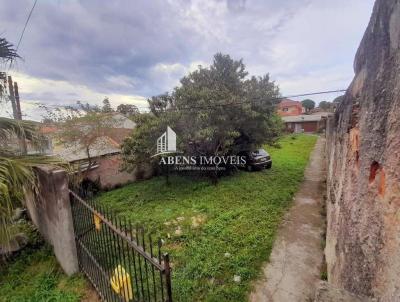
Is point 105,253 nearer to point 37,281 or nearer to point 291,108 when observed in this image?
point 37,281

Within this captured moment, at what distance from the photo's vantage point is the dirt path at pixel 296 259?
3.54 meters

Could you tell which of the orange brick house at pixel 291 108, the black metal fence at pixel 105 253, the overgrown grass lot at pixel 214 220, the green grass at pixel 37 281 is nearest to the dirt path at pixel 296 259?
the overgrown grass lot at pixel 214 220

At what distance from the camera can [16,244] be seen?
4.75 meters

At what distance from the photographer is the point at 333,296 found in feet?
4.65

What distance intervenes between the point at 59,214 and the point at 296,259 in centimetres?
432

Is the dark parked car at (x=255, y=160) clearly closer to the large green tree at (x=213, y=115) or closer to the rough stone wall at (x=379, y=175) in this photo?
the large green tree at (x=213, y=115)

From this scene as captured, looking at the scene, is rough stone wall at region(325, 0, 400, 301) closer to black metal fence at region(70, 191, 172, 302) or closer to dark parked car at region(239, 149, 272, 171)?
black metal fence at region(70, 191, 172, 302)

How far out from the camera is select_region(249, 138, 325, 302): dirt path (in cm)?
354

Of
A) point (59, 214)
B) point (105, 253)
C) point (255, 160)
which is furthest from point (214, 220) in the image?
point (255, 160)

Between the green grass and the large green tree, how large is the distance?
15.6 feet

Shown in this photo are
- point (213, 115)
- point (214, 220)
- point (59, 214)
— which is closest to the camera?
point (59, 214)

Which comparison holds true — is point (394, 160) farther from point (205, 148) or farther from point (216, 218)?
point (205, 148)

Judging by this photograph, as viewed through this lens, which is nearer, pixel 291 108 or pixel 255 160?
pixel 255 160

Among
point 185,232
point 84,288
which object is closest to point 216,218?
point 185,232
